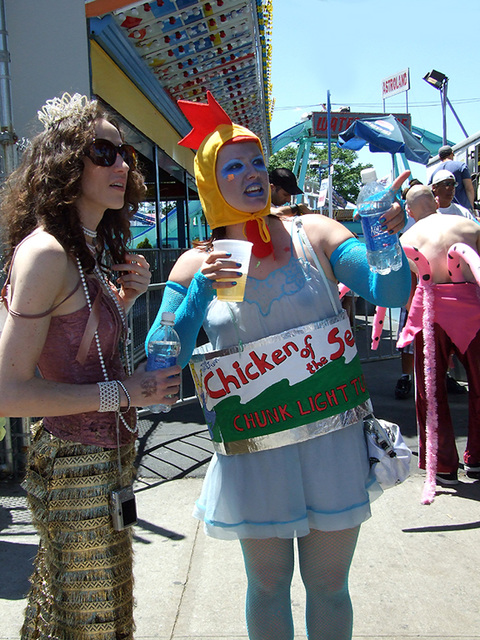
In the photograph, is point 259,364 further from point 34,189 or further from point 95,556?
point 34,189

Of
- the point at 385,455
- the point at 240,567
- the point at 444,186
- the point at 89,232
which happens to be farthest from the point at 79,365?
the point at 444,186

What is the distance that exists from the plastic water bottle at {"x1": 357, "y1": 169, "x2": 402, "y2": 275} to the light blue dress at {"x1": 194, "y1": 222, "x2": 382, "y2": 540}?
0.23 meters

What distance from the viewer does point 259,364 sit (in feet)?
6.39

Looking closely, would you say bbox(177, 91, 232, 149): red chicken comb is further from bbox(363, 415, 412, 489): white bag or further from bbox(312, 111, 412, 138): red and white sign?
bbox(312, 111, 412, 138): red and white sign

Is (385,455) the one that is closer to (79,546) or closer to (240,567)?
(79,546)

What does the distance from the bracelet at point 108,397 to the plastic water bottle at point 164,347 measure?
0.16 metres

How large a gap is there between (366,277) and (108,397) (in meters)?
0.89

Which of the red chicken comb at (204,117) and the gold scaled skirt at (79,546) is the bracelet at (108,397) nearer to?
the gold scaled skirt at (79,546)

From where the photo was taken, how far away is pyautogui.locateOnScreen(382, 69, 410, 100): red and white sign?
2767 centimetres

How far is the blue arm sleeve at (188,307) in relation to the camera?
199 cm

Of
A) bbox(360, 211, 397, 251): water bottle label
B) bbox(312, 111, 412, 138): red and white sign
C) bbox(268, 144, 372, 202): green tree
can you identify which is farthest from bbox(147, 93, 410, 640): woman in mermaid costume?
bbox(268, 144, 372, 202): green tree

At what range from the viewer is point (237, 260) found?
182 cm

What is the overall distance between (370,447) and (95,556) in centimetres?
92

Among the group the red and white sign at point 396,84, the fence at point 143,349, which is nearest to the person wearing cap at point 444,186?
the fence at point 143,349
